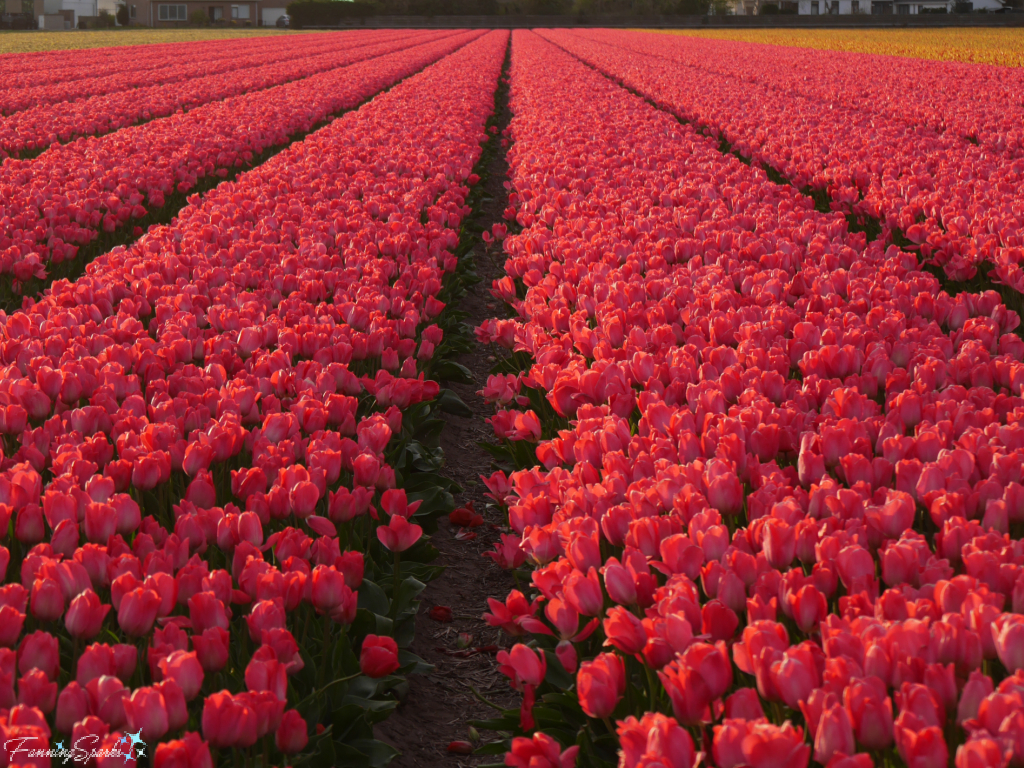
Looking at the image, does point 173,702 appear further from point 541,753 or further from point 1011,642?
point 1011,642

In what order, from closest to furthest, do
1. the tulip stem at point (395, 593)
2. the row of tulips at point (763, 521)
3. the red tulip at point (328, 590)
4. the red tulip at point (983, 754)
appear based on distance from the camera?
the red tulip at point (983, 754) → the row of tulips at point (763, 521) → the red tulip at point (328, 590) → the tulip stem at point (395, 593)

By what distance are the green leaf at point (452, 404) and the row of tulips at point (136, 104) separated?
8555mm

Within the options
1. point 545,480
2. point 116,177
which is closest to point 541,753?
point 545,480

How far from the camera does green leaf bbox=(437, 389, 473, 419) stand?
539cm

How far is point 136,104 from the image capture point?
15.9 meters

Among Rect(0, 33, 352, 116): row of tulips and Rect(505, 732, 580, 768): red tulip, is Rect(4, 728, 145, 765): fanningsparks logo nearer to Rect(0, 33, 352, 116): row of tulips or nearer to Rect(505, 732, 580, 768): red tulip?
Rect(505, 732, 580, 768): red tulip

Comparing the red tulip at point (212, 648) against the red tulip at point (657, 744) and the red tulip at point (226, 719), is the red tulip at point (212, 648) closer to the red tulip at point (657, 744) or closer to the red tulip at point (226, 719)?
the red tulip at point (226, 719)

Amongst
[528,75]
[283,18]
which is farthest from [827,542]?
[283,18]

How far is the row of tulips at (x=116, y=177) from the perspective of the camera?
6.80m

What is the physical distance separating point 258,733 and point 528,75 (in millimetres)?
22385

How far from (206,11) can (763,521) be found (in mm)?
106690

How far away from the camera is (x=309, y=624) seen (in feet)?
7.91

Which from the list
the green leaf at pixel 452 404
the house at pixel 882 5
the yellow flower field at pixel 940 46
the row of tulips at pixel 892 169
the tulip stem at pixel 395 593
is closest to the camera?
the tulip stem at pixel 395 593

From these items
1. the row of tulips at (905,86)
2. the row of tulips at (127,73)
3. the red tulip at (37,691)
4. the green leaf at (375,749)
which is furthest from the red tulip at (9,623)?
the row of tulips at (127,73)
